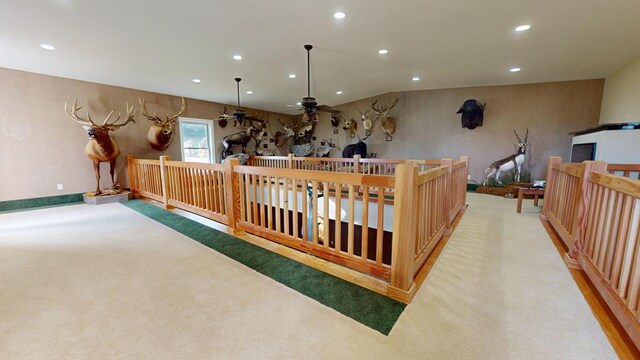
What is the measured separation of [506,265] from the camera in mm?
2316

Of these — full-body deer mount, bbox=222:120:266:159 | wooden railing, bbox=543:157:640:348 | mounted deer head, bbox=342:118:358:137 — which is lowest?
wooden railing, bbox=543:157:640:348

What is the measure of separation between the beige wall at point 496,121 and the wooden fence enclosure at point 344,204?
253 cm

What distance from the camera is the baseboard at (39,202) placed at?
14.8 ft

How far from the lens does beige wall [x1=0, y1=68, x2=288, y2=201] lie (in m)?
4.40

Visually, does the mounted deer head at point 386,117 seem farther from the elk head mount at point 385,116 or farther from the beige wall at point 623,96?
the beige wall at point 623,96

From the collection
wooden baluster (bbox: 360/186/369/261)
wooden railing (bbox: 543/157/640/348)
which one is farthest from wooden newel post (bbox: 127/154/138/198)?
wooden railing (bbox: 543/157/640/348)

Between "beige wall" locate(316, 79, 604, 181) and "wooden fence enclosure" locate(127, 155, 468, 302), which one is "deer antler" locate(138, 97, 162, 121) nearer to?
"wooden fence enclosure" locate(127, 155, 468, 302)

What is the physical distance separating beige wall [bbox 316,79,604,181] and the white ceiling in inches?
15.6

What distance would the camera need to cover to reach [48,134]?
4.73m

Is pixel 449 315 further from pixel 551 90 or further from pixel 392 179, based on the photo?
pixel 551 90

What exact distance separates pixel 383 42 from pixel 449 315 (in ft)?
11.5

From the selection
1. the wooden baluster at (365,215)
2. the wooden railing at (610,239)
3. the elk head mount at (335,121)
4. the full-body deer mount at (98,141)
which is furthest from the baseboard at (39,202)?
the wooden railing at (610,239)

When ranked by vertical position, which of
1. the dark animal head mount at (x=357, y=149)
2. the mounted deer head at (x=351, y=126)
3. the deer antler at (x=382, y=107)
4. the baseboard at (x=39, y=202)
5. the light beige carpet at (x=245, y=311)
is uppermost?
the deer antler at (x=382, y=107)

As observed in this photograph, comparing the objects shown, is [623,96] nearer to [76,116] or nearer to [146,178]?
[146,178]
